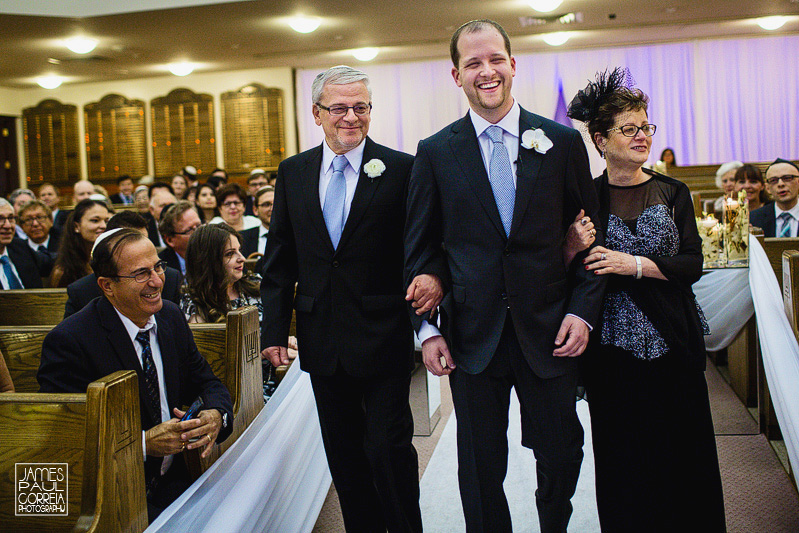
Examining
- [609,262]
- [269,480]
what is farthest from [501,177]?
[269,480]

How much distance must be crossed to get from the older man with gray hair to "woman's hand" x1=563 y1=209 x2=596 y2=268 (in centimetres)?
54

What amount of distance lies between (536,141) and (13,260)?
439 cm

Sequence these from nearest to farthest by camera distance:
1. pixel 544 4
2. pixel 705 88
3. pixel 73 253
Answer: pixel 73 253 → pixel 544 4 → pixel 705 88

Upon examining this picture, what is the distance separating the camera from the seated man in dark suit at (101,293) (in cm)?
301

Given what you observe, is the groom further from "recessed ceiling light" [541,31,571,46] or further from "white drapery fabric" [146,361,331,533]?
"recessed ceiling light" [541,31,571,46]

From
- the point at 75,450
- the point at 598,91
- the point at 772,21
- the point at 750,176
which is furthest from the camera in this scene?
the point at 772,21

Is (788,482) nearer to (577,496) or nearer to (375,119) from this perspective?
(577,496)

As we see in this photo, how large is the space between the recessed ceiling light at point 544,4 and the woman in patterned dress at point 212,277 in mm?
7108

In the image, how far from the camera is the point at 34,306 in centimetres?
370

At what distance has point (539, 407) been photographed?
76.0 inches

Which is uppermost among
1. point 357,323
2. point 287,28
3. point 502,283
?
point 287,28

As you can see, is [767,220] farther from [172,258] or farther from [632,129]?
[172,258]

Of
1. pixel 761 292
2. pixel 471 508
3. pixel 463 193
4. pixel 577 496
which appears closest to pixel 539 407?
pixel 471 508

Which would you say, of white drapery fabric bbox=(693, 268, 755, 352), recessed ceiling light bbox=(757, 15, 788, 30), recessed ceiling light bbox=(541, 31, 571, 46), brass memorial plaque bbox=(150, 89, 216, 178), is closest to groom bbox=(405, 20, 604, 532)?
white drapery fabric bbox=(693, 268, 755, 352)
